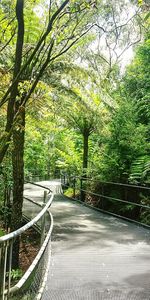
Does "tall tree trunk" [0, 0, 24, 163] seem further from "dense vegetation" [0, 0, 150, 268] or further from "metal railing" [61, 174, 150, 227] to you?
"metal railing" [61, 174, 150, 227]

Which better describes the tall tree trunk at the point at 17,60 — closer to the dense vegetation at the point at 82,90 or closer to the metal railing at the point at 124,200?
the dense vegetation at the point at 82,90

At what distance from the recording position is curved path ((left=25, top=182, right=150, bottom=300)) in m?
4.42

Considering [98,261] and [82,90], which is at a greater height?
[82,90]

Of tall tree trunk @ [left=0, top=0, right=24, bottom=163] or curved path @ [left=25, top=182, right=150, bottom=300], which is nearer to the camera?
curved path @ [left=25, top=182, right=150, bottom=300]

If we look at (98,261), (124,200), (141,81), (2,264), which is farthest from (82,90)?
(2,264)

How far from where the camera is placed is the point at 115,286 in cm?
460

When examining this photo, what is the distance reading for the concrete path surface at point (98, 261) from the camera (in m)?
4.42

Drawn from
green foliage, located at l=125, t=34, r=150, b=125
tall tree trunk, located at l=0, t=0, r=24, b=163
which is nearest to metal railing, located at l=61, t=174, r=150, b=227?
green foliage, located at l=125, t=34, r=150, b=125

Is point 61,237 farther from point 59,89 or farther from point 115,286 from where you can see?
point 59,89

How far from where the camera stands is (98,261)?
577 cm

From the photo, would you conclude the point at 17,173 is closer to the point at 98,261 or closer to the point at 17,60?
the point at 98,261

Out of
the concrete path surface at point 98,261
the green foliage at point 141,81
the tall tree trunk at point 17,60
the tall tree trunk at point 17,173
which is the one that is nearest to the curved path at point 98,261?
the concrete path surface at point 98,261

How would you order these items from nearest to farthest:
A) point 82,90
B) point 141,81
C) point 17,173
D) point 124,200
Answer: point 17,173 → point 82,90 → point 124,200 → point 141,81

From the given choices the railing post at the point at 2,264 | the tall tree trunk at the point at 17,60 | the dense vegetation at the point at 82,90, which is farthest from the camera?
the dense vegetation at the point at 82,90
